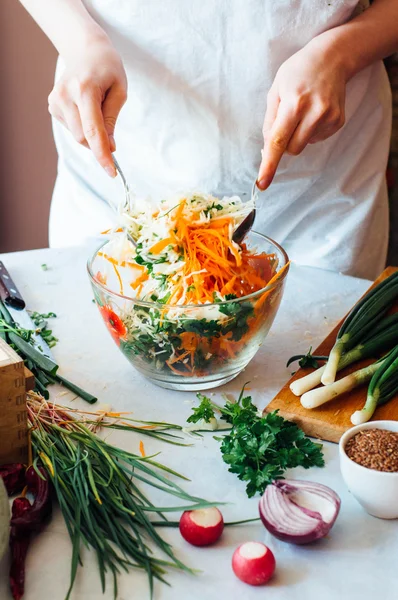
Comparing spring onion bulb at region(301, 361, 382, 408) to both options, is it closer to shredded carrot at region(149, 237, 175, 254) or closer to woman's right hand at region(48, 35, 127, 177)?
shredded carrot at region(149, 237, 175, 254)

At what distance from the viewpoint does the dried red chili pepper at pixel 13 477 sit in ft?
3.49

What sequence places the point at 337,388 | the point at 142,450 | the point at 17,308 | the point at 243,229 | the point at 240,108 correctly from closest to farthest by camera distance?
1. the point at 142,450
2. the point at 337,388
3. the point at 243,229
4. the point at 17,308
5. the point at 240,108

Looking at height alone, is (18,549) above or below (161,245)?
below

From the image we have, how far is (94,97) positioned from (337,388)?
75 cm

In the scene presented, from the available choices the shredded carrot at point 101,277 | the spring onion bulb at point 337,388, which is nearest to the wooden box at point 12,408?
the shredded carrot at point 101,277

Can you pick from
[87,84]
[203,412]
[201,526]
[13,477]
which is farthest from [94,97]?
[201,526]

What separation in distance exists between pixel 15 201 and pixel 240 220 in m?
2.04

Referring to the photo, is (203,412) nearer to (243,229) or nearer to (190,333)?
(190,333)

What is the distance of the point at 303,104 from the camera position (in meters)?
1.43

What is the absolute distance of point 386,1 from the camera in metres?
1.63

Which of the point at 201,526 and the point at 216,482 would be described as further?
the point at 216,482

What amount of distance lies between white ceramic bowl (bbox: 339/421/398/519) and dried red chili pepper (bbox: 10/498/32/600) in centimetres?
46

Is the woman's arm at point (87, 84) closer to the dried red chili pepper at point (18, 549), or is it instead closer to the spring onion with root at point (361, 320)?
the spring onion with root at point (361, 320)

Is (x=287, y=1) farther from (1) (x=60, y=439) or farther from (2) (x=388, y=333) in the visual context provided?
(1) (x=60, y=439)
